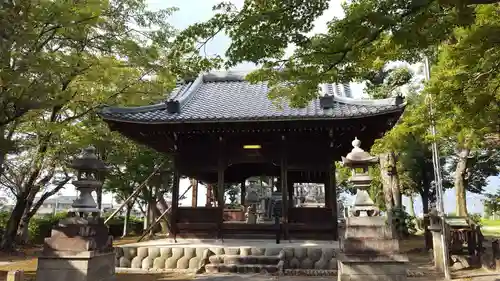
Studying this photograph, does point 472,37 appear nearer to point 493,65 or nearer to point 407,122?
point 493,65

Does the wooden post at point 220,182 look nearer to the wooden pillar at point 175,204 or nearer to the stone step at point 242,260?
the wooden pillar at point 175,204

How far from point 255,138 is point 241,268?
4.40 meters

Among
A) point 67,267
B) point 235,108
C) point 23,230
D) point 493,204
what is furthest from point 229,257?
point 493,204

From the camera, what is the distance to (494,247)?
10062 millimetres

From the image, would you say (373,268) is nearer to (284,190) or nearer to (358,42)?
(358,42)

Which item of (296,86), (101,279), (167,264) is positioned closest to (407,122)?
(296,86)

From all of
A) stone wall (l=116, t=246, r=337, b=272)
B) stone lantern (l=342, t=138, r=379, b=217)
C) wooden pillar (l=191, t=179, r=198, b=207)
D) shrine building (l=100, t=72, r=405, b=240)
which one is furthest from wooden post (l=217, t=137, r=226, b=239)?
stone lantern (l=342, t=138, r=379, b=217)

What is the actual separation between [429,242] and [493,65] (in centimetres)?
1076

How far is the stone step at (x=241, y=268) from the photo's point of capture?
9.43 metres

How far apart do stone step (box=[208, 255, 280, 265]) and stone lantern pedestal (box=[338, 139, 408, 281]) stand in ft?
9.64

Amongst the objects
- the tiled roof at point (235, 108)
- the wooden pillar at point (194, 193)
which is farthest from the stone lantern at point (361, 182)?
the wooden pillar at point (194, 193)

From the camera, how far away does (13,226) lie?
16172mm

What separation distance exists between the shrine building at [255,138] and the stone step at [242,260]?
5.63ft

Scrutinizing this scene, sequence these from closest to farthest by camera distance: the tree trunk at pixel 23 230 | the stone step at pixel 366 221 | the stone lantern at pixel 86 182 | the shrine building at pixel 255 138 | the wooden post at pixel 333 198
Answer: the stone step at pixel 366 221, the stone lantern at pixel 86 182, the shrine building at pixel 255 138, the wooden post at pixel 333 198, the tree trunk at pixel 23 230
